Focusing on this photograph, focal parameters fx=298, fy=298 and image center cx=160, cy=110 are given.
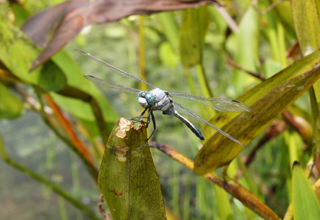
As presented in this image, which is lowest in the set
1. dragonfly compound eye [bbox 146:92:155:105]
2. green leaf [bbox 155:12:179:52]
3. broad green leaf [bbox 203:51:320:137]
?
broad green leaf [bbox 203:51:320:137]

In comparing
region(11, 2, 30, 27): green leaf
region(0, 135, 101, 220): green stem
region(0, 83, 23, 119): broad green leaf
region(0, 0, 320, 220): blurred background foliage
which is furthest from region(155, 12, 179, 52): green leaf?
region(0, 135, 101, 220): green stem

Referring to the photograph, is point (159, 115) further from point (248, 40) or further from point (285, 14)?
point (285, 14)

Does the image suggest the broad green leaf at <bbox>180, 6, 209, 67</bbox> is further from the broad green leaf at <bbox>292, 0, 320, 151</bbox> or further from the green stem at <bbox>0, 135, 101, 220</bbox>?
the green stem at <bbox>0, 135, 101, 220</bbox>

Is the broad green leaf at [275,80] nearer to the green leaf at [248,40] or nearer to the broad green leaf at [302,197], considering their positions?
the broad green leaf at [302,197]

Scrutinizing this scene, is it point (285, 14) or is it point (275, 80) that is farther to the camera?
point (285, 14)

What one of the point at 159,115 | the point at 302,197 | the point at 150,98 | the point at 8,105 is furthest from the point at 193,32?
the point at 159,115

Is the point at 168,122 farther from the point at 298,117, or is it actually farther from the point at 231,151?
the point at 231,151
